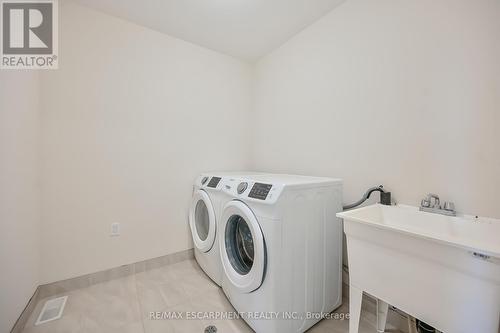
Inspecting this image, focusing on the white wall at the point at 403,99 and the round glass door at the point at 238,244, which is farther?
the round glass door at the point at 238,244

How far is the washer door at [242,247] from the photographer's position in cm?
114

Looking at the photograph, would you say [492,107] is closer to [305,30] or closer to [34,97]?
[305,30]

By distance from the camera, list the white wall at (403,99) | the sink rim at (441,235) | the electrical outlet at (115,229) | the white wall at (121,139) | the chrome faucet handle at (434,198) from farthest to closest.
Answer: the electrical outlet at (115,229) → the white wall at (121,139) → the chrome faucet handle at (434,198) → the white wall at (403,99) → the sink rim at (441,235)

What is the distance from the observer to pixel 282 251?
111 centimetres

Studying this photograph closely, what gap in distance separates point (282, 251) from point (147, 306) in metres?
1.12

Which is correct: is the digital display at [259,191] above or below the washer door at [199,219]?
above

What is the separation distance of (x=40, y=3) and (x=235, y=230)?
2208 mm

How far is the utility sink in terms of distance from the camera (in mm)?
695

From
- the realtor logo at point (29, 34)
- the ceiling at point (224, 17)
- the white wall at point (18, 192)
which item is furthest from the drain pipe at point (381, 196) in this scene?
the realtor logo at point (29, 34)

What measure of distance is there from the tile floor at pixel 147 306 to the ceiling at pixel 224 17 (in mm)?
2292

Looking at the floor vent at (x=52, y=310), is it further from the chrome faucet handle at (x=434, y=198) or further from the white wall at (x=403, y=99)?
the chrome faucet handle at (x=434, y=198)

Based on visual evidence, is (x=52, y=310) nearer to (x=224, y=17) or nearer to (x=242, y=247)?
(x=242, y=247)

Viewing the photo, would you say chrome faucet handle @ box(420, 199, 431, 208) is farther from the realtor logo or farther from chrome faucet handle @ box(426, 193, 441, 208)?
the realtor logo

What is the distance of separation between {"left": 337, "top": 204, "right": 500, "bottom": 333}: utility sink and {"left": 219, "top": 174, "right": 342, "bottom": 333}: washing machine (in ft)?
0.80
